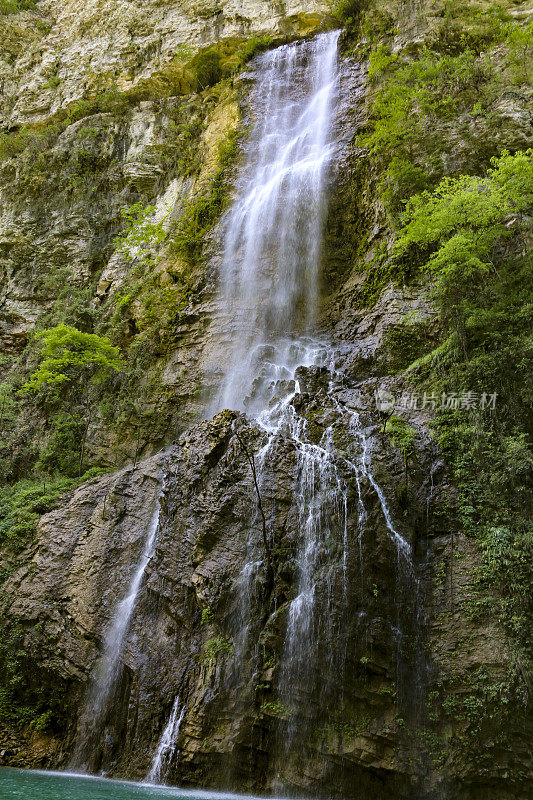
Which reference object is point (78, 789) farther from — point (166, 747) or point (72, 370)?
point (72, 370)

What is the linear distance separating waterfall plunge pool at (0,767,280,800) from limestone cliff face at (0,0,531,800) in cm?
39

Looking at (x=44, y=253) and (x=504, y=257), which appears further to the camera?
(x=44, y=253)

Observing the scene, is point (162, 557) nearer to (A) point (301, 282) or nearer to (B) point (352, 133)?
(A) point (301, 282)

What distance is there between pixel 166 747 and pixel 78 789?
143 cm

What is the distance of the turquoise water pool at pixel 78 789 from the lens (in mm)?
6582

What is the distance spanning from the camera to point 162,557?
32.5 ft

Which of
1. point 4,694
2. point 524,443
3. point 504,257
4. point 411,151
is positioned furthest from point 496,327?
point 4,694

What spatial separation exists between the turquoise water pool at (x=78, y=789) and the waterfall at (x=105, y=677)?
0.70 m

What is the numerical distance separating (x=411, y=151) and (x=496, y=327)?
647cm

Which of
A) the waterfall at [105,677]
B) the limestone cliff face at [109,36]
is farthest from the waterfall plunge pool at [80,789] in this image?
the limestone cliff face at [109,36]

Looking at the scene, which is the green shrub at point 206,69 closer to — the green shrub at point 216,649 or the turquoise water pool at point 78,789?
the green shrub at point 216,649

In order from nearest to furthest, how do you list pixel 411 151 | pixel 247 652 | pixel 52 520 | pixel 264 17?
pixel 247 652 → pixel 52 520 → pixel 411 151 → pixel 264 17

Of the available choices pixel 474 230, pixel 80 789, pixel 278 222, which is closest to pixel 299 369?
pixel 474 230

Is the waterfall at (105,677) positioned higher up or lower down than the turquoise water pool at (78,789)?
higher up
